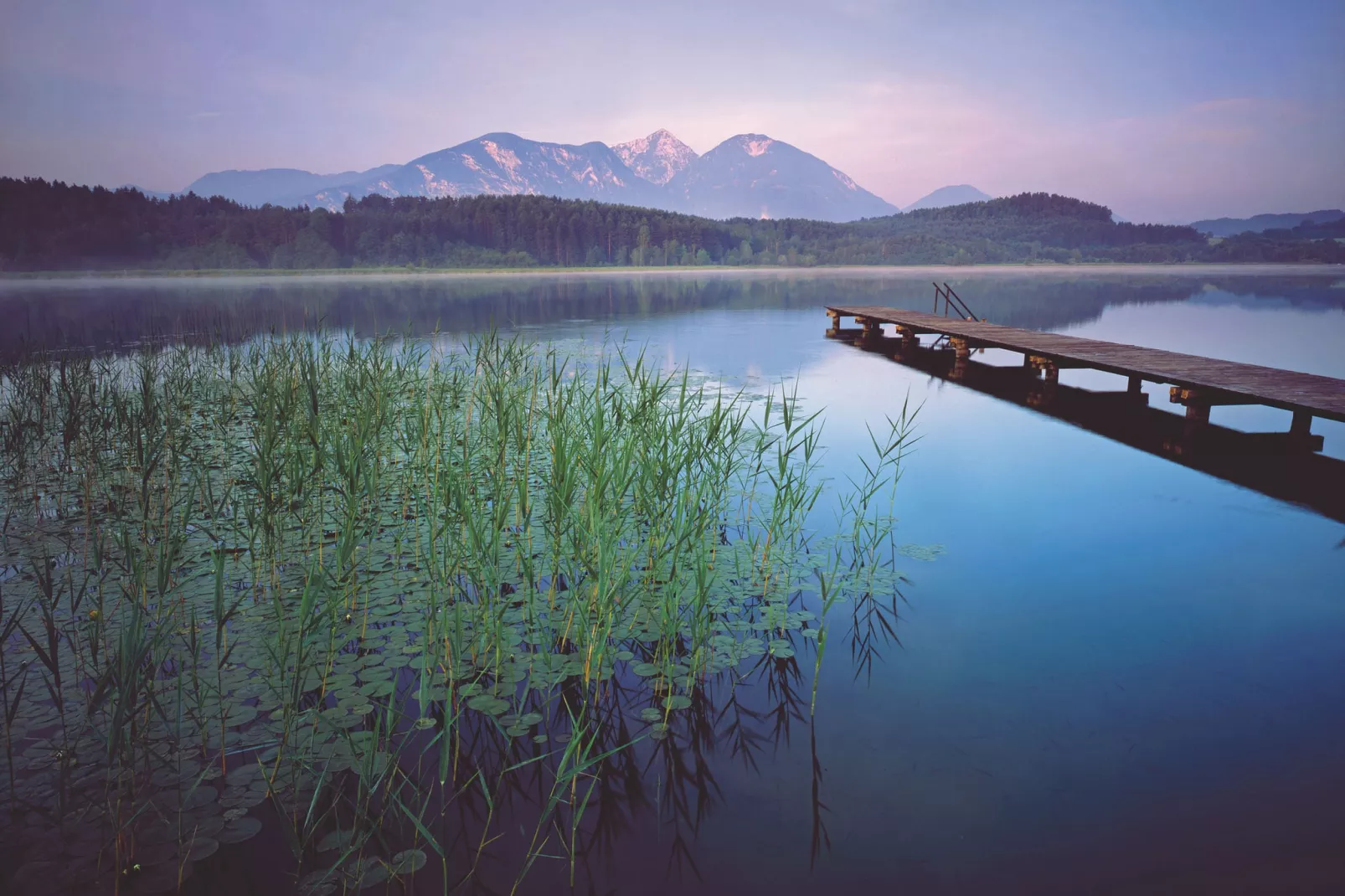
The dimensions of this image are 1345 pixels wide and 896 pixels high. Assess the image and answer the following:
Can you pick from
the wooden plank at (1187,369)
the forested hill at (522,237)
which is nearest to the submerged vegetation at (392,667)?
the wooden plank at (1187,369)

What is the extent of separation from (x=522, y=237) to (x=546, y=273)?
65.2 feet

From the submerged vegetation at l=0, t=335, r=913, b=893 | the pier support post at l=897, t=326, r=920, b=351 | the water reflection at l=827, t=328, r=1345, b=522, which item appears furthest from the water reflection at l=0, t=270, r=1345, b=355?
the water reflection at l=827, t=328, r=1345, b=522

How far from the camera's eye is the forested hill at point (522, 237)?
9188 centimetres

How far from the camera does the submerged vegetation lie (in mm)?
2852

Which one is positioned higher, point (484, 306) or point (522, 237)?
point (522, 237)

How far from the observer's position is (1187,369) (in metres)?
11.1

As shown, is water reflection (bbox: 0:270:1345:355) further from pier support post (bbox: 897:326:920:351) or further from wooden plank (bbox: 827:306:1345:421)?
wooden plank (bbox: 827:306:1345:421)

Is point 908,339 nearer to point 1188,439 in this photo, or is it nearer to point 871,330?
point 871,330

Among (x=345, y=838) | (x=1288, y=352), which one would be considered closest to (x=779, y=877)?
(x=345, y=838)

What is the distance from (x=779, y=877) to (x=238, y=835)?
211 centimetres

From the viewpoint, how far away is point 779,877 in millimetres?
2844

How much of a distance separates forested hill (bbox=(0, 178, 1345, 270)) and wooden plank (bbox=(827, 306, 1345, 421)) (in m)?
101

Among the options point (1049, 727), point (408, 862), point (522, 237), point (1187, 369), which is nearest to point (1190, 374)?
point (1187, 369)

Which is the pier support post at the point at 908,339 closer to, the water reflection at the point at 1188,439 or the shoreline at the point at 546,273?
the water reflection at the point at 1188,439
